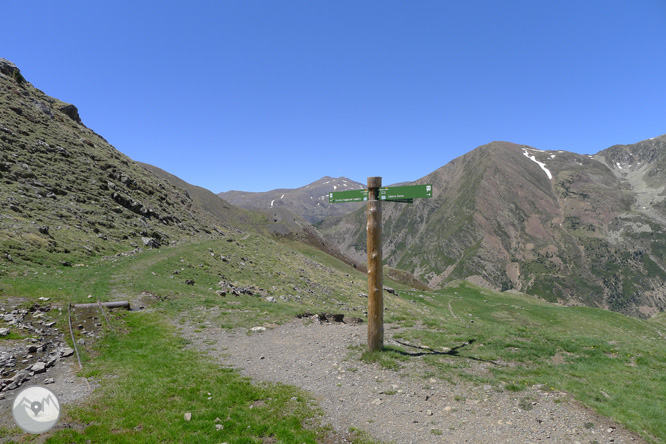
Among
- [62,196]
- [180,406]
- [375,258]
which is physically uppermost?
[62,196]

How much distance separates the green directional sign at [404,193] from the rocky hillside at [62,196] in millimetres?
31691

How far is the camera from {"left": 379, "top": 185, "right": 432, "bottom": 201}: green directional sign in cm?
1459

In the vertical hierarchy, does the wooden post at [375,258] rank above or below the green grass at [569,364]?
above

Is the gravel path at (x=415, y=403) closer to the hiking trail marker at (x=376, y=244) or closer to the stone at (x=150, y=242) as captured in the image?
the hiking trail marker at (x=376, y=244)

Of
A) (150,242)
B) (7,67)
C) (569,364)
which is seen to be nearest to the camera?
(569,364)

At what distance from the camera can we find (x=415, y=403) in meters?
11.2

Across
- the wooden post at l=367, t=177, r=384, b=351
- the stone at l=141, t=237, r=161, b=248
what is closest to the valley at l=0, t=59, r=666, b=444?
the wooden post at l=367, t=177, r=384, b=351

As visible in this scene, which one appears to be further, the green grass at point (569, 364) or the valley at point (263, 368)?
the green grass at point (569, 364)

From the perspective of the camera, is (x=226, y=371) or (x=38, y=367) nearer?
(x=38, y=367)

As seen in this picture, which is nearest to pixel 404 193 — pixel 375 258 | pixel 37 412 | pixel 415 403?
pixel 375 258

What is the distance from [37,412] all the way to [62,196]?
52.0m

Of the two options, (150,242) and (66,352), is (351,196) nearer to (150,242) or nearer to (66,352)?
(66,352)

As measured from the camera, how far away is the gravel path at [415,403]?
929 cm

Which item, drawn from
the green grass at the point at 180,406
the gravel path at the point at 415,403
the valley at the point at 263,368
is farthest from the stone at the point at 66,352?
the gravel path at the point at 415,403
